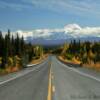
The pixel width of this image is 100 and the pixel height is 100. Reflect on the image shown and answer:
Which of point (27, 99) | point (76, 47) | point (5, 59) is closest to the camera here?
point (27, 99)

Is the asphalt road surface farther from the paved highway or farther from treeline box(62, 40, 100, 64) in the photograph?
treeline box(62, 40, 100, 64)

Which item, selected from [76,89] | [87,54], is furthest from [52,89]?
[87,54]

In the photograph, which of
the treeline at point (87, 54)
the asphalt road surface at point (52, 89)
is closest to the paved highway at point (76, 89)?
the asphalt road surface at point (52, 89)

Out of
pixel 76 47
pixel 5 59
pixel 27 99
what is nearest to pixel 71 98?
pixel 27 99

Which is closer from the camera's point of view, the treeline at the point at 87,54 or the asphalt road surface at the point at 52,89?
the asphalt road surface at the point at 52,89

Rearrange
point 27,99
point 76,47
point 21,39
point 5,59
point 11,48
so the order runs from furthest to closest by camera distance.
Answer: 1. point 76,47
2. point 21,39
3. point 11,48
4. point 5,59
5. point 27,99

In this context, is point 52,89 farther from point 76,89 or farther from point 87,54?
point 87,54

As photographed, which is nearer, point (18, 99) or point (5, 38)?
point (18, 99)

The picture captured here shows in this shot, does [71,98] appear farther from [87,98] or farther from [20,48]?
[20,48]

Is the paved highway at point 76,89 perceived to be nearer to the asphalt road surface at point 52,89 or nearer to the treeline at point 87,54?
the asphalt road surface at point 52,89

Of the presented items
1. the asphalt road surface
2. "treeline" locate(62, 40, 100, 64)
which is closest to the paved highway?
the asphalt road surface

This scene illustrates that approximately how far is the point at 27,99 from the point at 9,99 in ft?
2.55

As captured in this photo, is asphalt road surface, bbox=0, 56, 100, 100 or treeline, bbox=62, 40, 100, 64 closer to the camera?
asphalt road surface, bbox=0, 56, 100, 100

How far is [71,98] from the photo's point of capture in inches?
587
